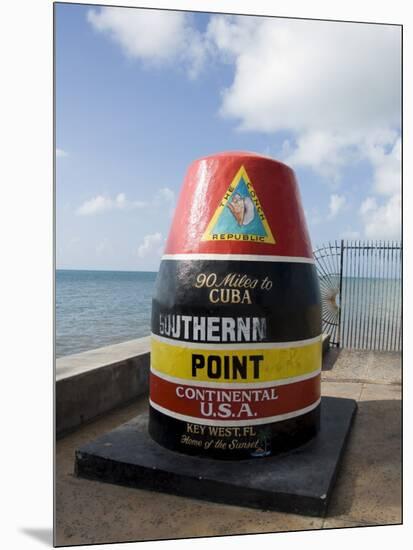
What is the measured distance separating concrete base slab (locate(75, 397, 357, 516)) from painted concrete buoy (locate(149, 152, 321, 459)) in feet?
0.57

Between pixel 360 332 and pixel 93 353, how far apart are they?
28.2ft

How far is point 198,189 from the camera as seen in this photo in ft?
16.6

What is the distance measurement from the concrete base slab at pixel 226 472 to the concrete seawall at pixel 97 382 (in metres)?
0.95

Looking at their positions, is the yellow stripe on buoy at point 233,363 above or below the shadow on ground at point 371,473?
above

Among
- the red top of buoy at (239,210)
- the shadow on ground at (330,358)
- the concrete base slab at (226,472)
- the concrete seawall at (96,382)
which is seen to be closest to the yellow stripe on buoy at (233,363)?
the concrete base slab at (226,472)

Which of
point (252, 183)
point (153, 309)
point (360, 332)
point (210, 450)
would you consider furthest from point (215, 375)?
point (360, 332)

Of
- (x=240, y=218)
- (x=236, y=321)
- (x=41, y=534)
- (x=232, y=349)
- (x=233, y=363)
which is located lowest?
(x=41, y=534)

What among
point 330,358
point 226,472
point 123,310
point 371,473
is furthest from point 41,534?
point 330,358

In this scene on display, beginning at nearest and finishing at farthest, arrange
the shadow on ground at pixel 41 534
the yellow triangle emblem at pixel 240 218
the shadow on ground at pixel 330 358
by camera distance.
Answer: the shadow on ground at pixel 41 534, the yellow triangle emblem at pixel 240 218, the shadow on ground at pixel 330 358

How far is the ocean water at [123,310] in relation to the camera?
16.7 ft

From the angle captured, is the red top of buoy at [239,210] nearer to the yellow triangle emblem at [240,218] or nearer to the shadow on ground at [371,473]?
the yellow triangle emblem at [240,218]

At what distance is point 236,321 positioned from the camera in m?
4.64

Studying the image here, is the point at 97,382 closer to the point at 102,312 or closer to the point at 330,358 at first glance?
the point at 102,312

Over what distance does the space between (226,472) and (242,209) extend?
2450mm
